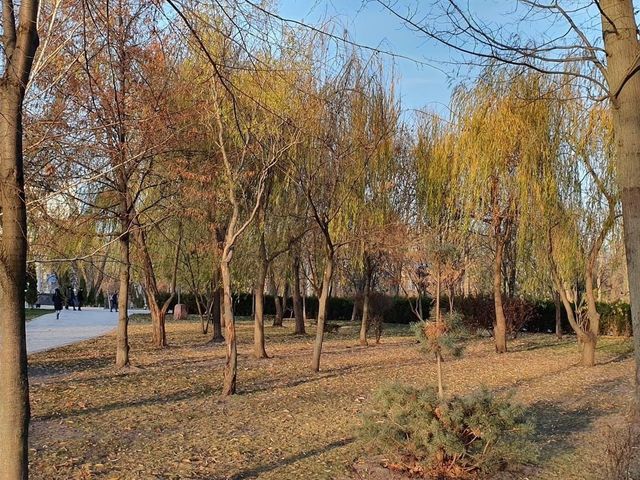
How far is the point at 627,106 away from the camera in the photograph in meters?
5.38

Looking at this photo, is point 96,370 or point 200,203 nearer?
point 96,370

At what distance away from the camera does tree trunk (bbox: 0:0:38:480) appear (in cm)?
269

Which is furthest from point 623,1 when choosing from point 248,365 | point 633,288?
point 248,365

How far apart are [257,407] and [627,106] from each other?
206 inches

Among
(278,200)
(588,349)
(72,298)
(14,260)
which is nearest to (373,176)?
(278,200)

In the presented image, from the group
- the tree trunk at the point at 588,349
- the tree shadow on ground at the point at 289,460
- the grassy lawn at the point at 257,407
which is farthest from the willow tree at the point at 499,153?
the tree shadow on ground at the point at 289,460

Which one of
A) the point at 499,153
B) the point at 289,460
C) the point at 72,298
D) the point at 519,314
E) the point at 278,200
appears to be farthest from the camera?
the point at 72,298

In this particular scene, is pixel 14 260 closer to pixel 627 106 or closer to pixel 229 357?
pixel 627 106

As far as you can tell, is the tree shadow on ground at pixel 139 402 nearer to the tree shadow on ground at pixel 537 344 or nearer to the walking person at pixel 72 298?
the tree shadow on ground at pixel 537 344

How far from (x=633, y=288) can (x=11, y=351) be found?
519cm

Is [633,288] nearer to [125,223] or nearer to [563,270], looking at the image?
[125,223]

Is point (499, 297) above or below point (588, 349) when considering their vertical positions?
above

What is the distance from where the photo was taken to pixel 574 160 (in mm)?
13141

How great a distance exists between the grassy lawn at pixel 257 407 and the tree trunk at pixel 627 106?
1.78 metres
